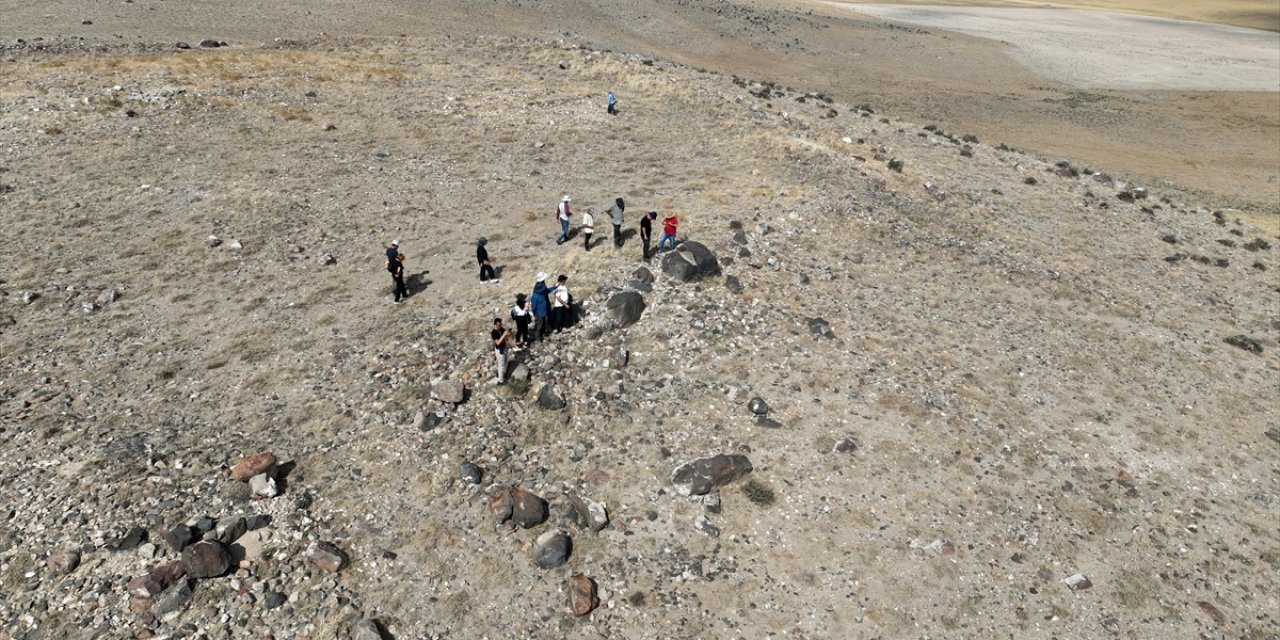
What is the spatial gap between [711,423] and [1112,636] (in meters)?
8.29

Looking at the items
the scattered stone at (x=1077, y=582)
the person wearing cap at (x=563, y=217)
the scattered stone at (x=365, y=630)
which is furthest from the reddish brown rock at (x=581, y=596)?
the person wearing cap at (x=563, y=217)

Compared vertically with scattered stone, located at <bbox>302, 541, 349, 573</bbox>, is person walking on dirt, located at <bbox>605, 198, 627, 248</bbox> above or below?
above

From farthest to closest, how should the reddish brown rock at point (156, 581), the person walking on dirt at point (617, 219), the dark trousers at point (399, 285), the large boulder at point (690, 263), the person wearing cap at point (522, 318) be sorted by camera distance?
the person walking on dirt at point (617, 219) → the large boulder at point (690, 263) → the dark trousers at point (399, 285) → the person wearing cap at point (522, 318) → the reddish brown rock at point (156, 581)

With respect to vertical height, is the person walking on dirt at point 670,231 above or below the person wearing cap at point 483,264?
above

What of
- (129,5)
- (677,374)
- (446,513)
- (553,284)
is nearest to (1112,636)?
(677,374)

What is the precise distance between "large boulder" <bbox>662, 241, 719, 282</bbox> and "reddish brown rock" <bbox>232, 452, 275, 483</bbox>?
37.2 feet

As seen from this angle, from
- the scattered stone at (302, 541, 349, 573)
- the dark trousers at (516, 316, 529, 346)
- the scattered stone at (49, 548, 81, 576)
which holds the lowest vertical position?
the scattered stone at (302, 541, 349, 573)

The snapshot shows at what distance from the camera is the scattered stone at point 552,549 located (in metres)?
12.0

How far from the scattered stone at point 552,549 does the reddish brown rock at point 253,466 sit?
574cm

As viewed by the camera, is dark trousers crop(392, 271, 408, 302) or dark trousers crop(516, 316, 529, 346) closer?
dark trousers crop(516, 316, 529, 346)

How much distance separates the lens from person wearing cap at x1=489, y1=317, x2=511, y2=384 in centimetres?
1519

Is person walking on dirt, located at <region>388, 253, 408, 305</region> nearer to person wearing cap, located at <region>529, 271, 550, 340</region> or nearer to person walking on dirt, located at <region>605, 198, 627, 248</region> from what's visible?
person wearing cap, located at <region>529, 271, 550, 340</region>

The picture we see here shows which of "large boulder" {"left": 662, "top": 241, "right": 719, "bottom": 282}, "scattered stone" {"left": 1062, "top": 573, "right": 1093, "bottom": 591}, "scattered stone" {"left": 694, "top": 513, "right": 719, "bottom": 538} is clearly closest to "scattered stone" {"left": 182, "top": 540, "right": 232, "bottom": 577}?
"scattered stone" {"left": 694, "top": 513, "right": 719, "bottom": 538}

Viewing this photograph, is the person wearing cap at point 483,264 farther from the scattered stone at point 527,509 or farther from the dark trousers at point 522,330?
the scattered stone at point 527,509
